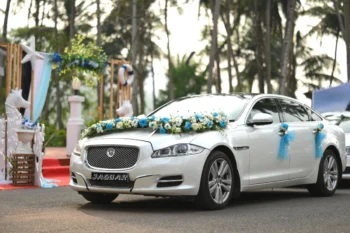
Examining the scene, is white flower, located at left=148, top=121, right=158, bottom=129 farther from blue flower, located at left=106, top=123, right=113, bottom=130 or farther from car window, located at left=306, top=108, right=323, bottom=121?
car window, located at left=306, top=108, right=323, bottom=121

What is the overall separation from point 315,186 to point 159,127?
328 cm

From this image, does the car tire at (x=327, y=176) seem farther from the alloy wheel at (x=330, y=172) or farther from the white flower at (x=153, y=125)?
the white flower at (x=153, y=125)

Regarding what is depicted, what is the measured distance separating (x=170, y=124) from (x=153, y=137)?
0.28m

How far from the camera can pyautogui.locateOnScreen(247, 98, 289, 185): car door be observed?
9.32m

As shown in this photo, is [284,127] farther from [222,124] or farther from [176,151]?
[176,151]

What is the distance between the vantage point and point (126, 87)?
2041 centimetres

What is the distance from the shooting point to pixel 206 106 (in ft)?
31.9

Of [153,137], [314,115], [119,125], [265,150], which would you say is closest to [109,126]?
[119,125]

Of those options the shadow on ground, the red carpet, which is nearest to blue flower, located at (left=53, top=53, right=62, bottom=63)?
the red carpet

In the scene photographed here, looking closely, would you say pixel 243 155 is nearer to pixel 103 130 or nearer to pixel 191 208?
pixel 191 208

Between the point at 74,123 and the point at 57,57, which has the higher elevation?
the point at 57,57

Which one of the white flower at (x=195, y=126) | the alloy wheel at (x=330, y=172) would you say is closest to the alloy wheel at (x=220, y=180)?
the white flower at (x=195, y=126)

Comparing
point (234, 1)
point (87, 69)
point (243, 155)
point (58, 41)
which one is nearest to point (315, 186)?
point (243, 155)

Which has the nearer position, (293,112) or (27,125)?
(293,112)
